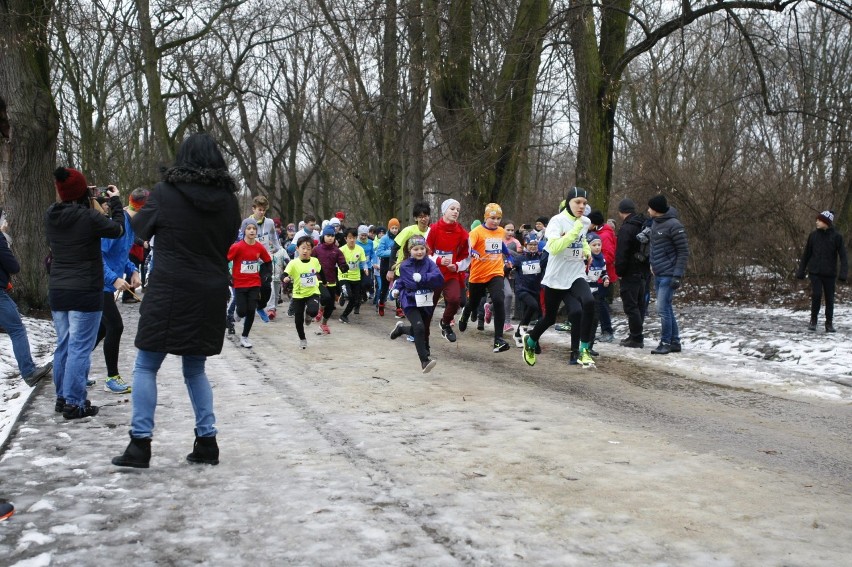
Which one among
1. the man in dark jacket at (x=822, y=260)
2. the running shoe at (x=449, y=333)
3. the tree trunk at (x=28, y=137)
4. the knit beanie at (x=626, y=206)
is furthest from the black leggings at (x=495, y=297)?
the tree trunk at (x=28, y=137)

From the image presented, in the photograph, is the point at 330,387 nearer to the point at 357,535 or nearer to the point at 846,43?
the point at 357,535

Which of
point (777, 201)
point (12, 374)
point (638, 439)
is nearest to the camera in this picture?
point (638, 439)

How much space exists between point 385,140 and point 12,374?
2368cm

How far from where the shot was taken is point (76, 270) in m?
6.47

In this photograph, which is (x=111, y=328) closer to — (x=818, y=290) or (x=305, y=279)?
(x=305, y=279)

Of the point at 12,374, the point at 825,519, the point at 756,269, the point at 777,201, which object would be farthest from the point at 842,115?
the point at 12,374

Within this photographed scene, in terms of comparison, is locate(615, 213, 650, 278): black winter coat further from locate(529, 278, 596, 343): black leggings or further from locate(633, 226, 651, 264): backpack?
locate(529, 278, 596, 343): black leggings

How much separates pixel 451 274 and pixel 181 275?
6513 mm

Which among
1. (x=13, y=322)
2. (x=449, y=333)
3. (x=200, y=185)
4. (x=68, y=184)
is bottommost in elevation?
(x=449, y=333)

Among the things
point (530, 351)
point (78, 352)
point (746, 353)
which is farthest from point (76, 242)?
point (746, 353)

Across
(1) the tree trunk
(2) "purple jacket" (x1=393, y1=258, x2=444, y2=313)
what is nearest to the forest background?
(1) the tree trunk

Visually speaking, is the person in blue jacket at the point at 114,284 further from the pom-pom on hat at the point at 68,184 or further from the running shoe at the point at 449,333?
the running shoe at the point at 449,333

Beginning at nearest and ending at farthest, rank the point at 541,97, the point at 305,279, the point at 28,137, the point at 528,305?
the point at 305,279, the point at 528,305, the point at 28,137, the point at 541,97

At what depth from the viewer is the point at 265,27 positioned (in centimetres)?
3238
